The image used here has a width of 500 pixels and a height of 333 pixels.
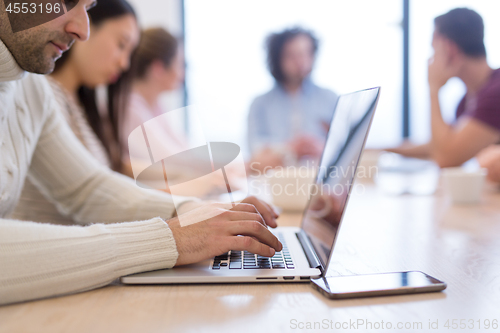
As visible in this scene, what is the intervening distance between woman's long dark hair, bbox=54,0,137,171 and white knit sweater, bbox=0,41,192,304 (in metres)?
0.76

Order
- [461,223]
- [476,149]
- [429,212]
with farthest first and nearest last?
[476,149], [429,212], [461,223]

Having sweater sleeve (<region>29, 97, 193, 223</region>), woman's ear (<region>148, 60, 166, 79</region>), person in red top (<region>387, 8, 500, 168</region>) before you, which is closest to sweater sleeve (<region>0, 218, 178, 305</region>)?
sweater sleeve (<region>29, 97, 193, 223</region>)

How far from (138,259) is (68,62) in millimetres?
1258

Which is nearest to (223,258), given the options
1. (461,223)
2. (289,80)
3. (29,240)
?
(29,240)

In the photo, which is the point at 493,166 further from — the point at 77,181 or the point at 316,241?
the point at 77,181

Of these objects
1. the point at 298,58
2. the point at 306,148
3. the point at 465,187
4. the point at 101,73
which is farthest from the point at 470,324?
the point at 298,58

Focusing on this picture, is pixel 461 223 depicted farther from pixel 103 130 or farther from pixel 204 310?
pixel 103 130

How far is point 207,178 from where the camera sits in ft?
3.70

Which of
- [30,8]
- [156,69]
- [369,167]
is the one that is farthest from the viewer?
[156,69]

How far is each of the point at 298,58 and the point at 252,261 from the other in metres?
2.15

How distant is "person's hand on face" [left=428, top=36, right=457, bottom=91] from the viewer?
1688mm

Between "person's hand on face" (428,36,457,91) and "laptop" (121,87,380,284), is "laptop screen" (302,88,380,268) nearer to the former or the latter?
"laptop" (121,87,380,284)

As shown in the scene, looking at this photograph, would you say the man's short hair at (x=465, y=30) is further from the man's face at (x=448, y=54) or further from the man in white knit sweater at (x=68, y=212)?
the man in white knit sweater at (x=68, y=212)

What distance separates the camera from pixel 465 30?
1.63m
